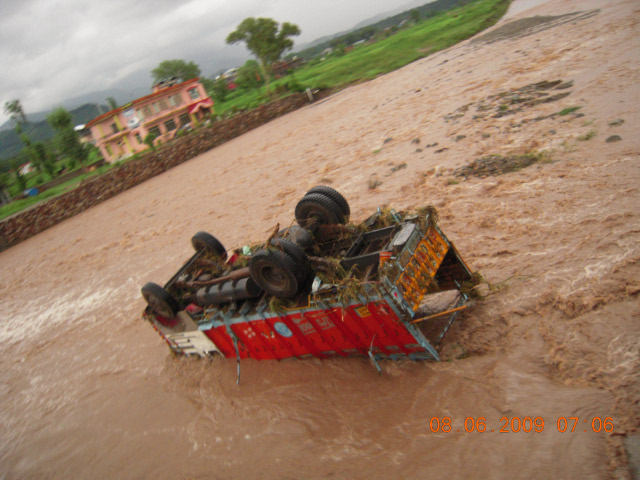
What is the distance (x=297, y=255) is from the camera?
486 cm

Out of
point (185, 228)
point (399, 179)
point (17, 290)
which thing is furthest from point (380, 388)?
point (17, 290)

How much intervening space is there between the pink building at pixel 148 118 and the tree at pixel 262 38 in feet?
24.6

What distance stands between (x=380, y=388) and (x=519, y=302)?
182 centimetres

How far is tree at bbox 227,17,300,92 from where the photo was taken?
4562cm

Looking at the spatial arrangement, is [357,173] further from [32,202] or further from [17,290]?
[32,202]

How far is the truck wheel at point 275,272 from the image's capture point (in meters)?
4.65

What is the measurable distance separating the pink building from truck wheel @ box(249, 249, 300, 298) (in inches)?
1534

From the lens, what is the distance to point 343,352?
4.93m

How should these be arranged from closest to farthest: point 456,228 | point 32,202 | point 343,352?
point 343,352 < point 456,228 < point 32,202

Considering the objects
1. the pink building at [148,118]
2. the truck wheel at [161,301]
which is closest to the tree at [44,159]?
the pink building at [148,118]

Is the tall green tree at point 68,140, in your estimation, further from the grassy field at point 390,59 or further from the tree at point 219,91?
the tree at point 219,91

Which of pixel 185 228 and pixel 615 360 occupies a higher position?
pixel 185 228

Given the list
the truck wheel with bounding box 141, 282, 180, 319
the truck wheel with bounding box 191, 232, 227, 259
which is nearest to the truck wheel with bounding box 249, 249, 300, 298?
the truck wheel with bounding box 141, 282, 180, 319
